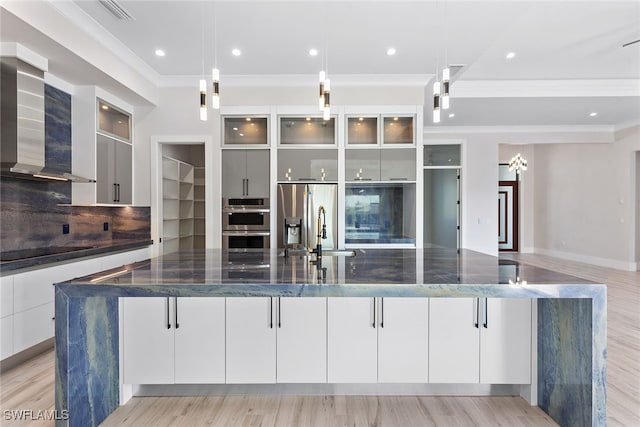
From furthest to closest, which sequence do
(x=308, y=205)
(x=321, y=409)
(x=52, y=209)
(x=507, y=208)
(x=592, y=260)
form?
(x=507, y=208) < (x=592, y=260) < (x=308, y=205) < (x=52, y=209) < (x=321, y=409)

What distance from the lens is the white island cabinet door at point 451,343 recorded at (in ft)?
7.38

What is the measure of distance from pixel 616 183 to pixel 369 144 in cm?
625

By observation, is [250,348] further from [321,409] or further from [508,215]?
[508,215]

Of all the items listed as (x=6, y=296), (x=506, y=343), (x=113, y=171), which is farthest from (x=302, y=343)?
(x=113, y=171)

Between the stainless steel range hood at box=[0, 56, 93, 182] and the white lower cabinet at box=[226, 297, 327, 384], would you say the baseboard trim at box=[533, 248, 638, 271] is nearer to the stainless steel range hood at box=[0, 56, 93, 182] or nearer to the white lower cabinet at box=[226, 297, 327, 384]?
the white lower cabinet at box=[226, 297, 327, 384]

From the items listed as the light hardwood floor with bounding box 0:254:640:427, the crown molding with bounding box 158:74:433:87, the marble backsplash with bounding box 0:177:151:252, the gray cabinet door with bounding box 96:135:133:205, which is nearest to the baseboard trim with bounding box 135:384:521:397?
the light hardwood floor with bounding box 0:254:640:427

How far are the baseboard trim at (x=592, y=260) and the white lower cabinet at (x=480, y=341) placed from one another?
6.99 meters

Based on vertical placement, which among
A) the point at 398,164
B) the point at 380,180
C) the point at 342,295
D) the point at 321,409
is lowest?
the point at 321,409

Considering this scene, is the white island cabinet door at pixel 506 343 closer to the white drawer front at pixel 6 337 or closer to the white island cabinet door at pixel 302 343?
the white island cabinet door at pixel 302 343

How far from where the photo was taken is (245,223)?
4.75 metres

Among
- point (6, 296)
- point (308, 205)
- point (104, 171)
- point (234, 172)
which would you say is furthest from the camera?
point (234, 172)

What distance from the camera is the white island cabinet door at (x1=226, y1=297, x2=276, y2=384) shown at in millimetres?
2250

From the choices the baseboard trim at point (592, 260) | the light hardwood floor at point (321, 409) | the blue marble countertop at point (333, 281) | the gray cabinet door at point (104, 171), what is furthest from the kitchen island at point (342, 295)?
the baseboard trim at point (592, 260)

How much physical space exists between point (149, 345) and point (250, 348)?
0.65m
